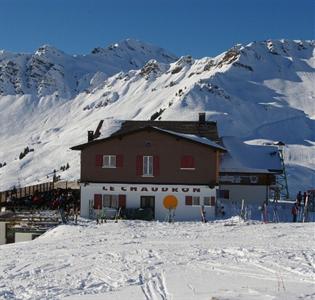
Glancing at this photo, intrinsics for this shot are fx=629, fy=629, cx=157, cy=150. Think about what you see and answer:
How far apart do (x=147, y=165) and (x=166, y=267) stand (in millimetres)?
21295

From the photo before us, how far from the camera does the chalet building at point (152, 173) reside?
3678 centimetres

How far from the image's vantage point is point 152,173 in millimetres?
37406

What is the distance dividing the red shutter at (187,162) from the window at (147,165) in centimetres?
183

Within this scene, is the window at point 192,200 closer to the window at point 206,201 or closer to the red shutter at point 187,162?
the window at point 206,201

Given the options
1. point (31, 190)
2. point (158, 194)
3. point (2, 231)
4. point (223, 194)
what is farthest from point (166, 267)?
point (31, 190)

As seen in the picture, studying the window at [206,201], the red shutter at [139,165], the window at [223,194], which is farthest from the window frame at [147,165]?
the window at [223,194]

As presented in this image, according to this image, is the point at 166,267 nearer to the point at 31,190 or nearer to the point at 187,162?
the point at 187,162

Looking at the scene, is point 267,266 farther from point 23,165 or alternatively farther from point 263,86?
point 263,86

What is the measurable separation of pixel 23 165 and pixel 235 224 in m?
79.3

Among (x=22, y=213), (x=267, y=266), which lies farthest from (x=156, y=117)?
(x=267, y=266)

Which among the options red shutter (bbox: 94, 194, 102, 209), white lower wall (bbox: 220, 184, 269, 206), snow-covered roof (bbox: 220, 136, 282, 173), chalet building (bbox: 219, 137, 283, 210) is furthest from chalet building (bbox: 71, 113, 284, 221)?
snow-covered roof (bbox: 220, 136, 282, 173)

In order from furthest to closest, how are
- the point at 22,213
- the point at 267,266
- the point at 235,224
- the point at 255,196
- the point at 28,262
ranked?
the point at 255,196, the point at 22,213, the point at 235,224, the point at 28,262, the point at 267,266

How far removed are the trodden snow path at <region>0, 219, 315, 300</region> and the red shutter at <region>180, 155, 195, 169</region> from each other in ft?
38.4

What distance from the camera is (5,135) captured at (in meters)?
177
